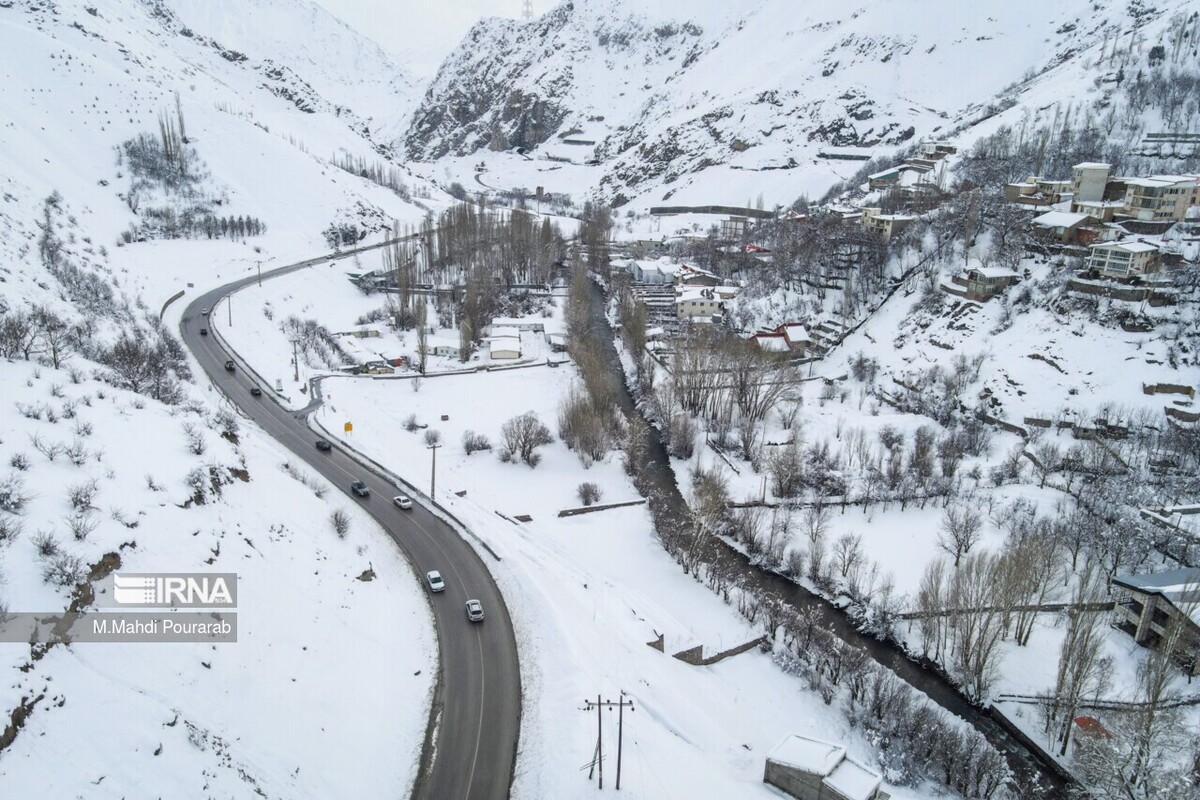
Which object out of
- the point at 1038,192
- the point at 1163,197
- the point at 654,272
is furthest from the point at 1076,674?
the point at 654,272

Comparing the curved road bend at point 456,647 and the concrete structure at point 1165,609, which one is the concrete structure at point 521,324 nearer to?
the curved road bend at point 456,647

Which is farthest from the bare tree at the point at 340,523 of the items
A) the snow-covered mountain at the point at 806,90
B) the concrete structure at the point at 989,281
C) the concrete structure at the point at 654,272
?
the snow-covered mountain at the point at 806,90

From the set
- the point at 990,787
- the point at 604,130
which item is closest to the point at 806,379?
the point at 990,787

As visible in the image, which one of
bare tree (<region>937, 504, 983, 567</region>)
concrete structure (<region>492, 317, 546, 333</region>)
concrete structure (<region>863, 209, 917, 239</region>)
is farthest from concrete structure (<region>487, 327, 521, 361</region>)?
concrete structure (<region>863, 209, 917, 239</region>)

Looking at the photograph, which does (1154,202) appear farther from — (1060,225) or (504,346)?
(504,346)

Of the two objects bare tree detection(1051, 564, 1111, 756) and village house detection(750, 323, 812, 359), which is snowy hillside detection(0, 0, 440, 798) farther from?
village house detection(750, 323, 812, 359)
